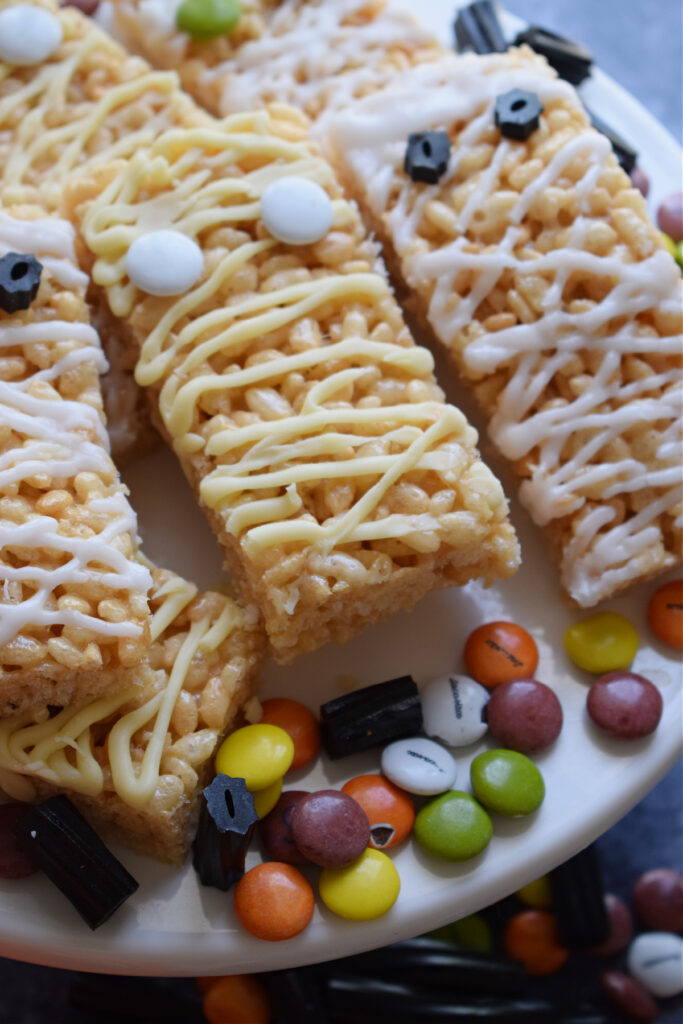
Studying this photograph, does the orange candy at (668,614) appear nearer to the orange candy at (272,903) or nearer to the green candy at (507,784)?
the green candy at (507,784)

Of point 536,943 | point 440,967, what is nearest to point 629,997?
point 536,943

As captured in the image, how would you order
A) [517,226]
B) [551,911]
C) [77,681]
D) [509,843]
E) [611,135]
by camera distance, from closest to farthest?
[77,681]
[509,843]
[517,226]
[551,911]
[611,135]

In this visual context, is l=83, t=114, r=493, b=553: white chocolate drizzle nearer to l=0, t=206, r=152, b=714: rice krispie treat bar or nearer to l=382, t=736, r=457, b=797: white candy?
l=0, t=206, r=152, b=714: rice krispie treat bar

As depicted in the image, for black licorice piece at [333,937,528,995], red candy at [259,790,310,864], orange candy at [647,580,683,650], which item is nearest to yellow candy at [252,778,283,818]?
red candy at [259,790,310,864]

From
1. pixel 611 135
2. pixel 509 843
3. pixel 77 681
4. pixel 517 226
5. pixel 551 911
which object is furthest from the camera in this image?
pixel 611 135

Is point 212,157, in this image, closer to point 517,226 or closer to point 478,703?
point 517,226

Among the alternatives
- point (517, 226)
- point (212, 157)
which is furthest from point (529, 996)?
point (212, 157)

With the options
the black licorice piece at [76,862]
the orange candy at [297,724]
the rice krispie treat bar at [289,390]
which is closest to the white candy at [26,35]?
the rice krispie treat bar at [289,390]
